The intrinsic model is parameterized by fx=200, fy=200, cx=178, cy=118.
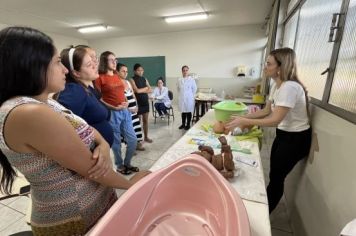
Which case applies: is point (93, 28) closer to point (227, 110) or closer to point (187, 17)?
point (187, 17)

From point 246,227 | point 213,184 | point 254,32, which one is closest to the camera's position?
point 246,227

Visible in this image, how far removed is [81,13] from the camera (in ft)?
14.3

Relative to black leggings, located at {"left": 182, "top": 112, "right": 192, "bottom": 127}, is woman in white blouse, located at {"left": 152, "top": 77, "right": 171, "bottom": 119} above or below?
above

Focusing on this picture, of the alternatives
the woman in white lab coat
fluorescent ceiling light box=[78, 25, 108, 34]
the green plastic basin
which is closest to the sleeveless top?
the green plastic basin

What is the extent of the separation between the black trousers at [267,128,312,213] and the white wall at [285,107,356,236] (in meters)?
0.09

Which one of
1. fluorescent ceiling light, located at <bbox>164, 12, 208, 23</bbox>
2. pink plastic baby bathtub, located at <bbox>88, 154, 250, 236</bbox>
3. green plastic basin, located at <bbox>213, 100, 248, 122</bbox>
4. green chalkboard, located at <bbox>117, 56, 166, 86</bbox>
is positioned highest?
fluorescent ceiling light, located at <bbox>164, 12, 208, 23</bbox>

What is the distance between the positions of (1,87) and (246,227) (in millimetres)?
862

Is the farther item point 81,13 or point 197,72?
point 197,72

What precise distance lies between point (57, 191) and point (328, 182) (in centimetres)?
131

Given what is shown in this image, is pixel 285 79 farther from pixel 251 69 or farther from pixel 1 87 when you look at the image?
pixel 251 69

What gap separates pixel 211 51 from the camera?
6.48 m

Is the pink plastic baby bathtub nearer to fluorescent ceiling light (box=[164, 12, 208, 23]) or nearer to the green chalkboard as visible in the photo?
fluorescent ceiling light (box=[164, 12, 208, 23])

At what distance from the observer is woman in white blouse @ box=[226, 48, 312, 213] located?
135 centimetres

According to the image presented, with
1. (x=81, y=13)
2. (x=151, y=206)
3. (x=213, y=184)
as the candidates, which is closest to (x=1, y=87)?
(x=151, y=206)
